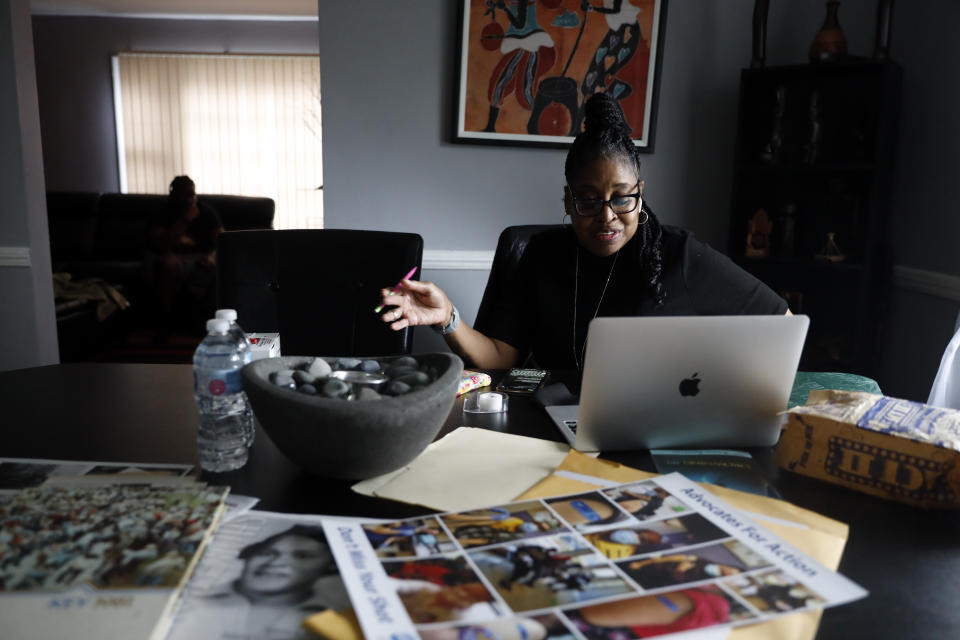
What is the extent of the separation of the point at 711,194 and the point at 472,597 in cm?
264

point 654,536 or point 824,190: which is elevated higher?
point 824,190

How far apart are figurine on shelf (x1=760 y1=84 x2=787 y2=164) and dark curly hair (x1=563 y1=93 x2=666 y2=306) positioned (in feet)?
4.50

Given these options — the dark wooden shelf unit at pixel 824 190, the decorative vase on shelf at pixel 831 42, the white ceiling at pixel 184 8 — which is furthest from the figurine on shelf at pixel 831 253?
the white ceiling at pixel 184 8

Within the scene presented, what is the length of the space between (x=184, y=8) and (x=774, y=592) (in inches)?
261

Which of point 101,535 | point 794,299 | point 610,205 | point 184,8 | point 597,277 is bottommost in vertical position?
point 794,299

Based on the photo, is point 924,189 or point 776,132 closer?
point 924,189

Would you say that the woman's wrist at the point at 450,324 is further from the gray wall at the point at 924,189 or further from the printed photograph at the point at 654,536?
the gray wall at the point at 924,189

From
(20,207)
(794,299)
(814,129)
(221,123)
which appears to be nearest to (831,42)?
(814,129)

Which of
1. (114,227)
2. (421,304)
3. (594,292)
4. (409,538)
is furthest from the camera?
(114,227)

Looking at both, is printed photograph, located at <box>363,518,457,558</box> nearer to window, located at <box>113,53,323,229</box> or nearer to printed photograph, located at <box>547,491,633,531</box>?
printed photograph, located at <box>547,491,633,531</box>

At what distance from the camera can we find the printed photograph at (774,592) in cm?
55

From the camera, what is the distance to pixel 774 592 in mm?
565

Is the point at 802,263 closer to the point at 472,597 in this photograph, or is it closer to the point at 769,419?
the point at 769,419

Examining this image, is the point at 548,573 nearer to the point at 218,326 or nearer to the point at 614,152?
the point at 218,326
